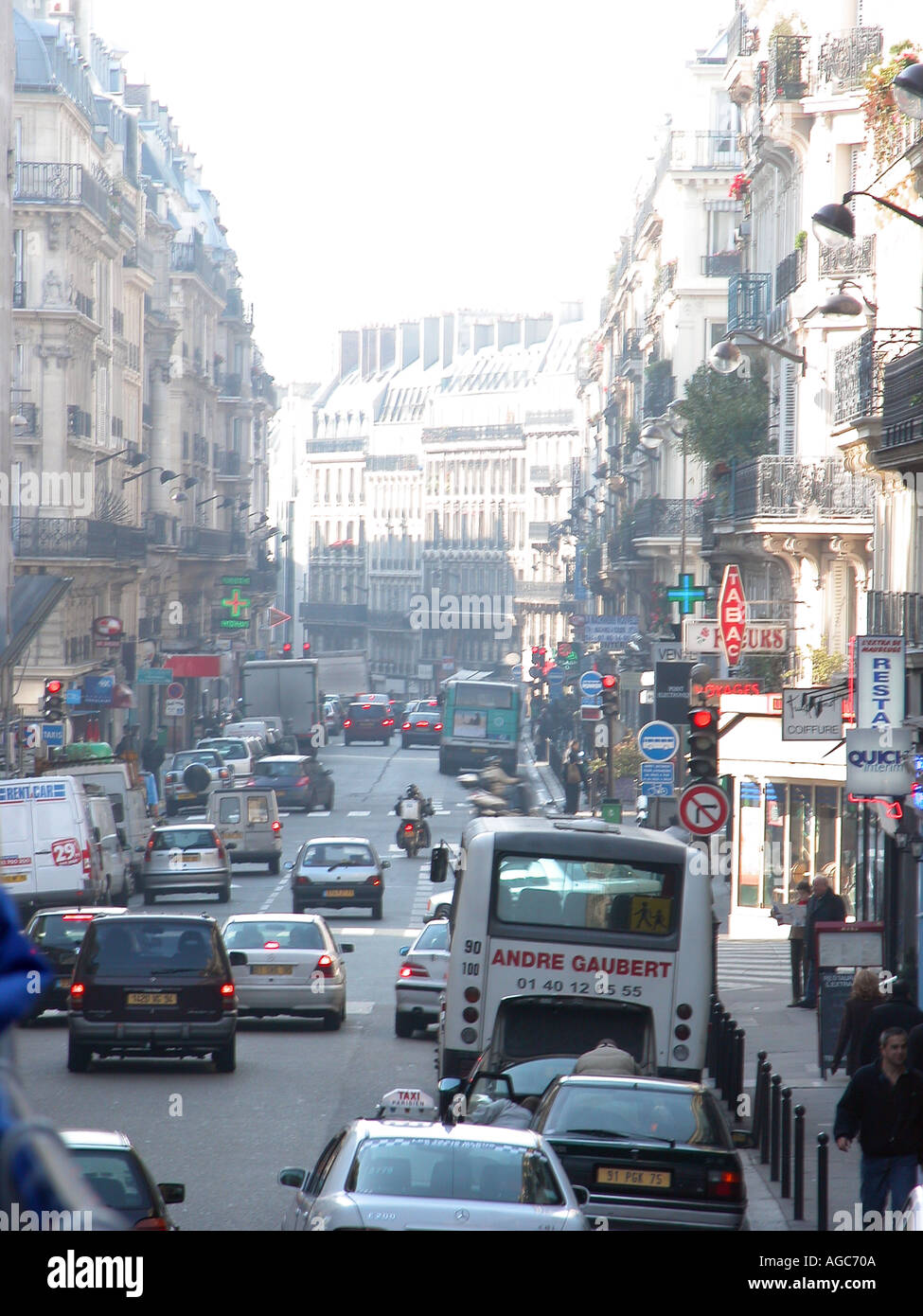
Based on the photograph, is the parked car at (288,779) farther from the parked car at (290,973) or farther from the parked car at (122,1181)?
the parked car at (122,1181)

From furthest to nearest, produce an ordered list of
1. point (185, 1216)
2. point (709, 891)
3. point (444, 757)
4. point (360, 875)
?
point (444, 757) → point (360, 875) → point (709, 891) → point (185, 1216)

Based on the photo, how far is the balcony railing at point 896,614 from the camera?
24.2 meters

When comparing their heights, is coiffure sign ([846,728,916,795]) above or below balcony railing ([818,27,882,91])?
below

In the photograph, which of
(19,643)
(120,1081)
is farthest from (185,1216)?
(19,643)

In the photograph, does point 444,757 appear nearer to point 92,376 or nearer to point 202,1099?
point 92,376

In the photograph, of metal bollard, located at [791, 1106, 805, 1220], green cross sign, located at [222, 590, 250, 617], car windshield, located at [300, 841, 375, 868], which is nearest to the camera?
metal bollard, located at [791, 1106, 805, 1220]

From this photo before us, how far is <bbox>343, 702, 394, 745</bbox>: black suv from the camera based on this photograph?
9306 centimetres

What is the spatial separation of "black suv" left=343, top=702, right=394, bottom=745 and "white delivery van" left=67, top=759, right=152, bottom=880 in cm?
5058

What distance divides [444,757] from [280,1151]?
59.6 m

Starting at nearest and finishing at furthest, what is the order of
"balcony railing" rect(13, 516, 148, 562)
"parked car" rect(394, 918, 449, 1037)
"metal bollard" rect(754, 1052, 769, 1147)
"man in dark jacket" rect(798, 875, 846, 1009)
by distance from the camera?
1. "metal bollard" rect(754, 1052, 769, 1147)
2. "parked car" rect(394, 918, 449, 1037)
3. "man in dark jacket" rect(798, 875, 846, 1009)
4. "balcony railing" rect(13, 516, 148, 562)

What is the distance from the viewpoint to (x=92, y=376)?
6581 cm

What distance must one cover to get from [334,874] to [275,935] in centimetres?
1272

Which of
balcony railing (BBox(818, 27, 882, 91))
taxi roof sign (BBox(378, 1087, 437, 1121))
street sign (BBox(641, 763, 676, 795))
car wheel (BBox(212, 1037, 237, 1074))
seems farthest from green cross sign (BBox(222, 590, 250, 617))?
taxi roof sign (BBox(378, 1087, 437, 1121))

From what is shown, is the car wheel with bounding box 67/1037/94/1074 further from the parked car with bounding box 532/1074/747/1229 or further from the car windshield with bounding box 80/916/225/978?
the parked car with bounding box 532/1074/747/1229
